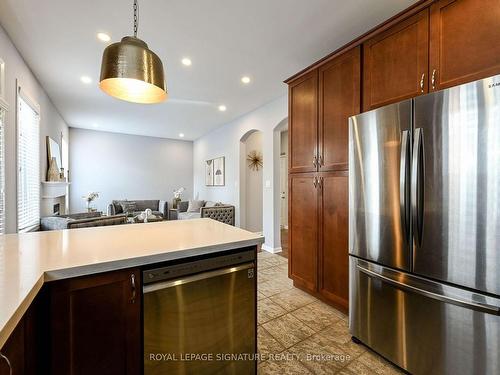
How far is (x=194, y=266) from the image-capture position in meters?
1.23

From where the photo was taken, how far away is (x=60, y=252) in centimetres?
115

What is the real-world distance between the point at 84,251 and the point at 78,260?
0.47 feet

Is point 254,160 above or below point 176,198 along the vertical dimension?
above

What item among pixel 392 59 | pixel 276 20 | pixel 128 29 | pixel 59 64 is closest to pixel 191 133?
pixel 59 64

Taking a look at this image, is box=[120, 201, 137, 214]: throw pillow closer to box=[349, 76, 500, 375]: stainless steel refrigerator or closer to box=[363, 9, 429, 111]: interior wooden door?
box=[349, 76, 500, 375]: stainless steel refrigerator

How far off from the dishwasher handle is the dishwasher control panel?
0.06 ft

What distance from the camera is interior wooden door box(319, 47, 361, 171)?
82.9 inches

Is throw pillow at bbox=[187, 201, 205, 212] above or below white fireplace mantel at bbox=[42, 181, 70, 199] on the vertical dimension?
below

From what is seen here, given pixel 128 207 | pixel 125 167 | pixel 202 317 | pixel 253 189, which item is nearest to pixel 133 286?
pixel 202 317

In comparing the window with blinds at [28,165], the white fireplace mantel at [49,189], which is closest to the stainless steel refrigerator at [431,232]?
the window with blinds at [28,165]

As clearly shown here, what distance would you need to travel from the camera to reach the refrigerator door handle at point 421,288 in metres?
1.23

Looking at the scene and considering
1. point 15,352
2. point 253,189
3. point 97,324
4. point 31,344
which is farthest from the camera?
point 253,189

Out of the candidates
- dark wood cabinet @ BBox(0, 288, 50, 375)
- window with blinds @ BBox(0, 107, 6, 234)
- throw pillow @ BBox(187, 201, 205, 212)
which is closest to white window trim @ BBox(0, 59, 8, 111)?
window with blinds @ BBox(0, 107, 6, 234)

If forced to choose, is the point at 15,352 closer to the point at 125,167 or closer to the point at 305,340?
the point at 305,340
